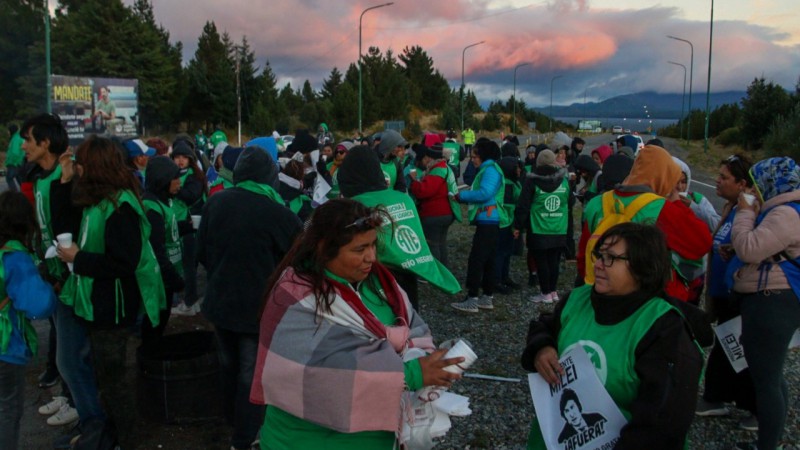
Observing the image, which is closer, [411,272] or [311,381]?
[311,381]

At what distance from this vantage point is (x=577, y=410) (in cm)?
237

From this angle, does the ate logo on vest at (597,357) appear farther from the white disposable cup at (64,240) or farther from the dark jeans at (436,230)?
the dark jeans at (436,230)

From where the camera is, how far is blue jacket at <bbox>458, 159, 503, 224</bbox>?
7152 mm

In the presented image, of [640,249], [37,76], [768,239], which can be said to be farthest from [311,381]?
[37,76]

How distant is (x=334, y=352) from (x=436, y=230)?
5.35 m

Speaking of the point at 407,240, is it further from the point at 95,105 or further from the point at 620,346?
the point at 95,105

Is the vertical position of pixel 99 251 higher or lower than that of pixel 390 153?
lower

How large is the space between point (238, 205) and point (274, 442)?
1.86m

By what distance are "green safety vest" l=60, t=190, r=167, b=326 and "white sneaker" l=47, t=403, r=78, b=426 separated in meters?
1.41

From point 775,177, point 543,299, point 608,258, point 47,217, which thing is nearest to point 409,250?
point 608,258

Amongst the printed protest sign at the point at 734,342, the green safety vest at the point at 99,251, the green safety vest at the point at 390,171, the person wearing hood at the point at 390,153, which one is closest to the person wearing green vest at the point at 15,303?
the green safety vest at the point at 99,251

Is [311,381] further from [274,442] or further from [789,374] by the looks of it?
[789,374]

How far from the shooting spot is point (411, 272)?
3.98m

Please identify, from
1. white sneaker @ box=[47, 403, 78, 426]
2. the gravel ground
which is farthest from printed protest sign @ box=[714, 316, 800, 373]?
white sneaker @ box=[47, 403, 78, 426]
